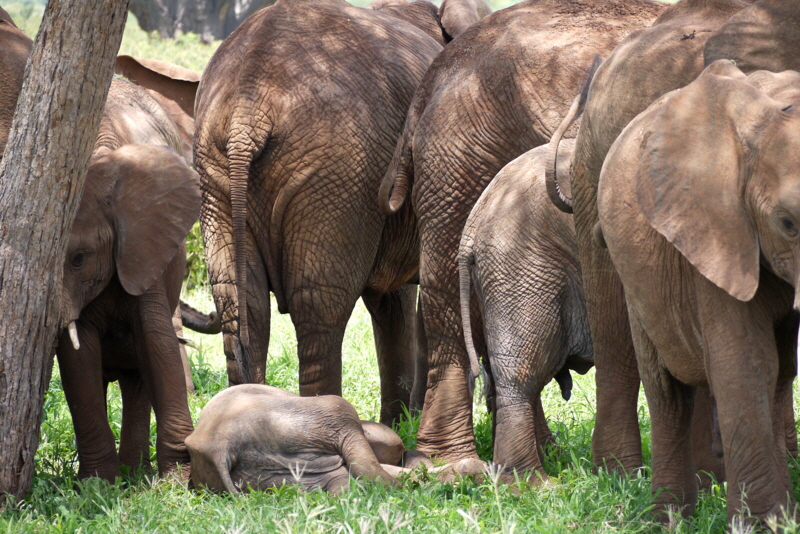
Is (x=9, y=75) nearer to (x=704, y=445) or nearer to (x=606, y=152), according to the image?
(x=606, y=152)

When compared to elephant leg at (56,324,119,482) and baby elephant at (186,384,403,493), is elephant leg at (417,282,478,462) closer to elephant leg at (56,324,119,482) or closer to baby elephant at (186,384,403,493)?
baby elephant at (186,384,403,493)

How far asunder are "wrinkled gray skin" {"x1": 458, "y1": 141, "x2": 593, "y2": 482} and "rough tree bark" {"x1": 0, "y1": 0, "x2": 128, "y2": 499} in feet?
4.81

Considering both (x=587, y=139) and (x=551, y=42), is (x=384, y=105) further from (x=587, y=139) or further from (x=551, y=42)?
(x=587, y=139)

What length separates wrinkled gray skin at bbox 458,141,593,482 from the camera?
13.4ft

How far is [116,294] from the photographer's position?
14.4 ft

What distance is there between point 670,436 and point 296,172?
7.19 feet

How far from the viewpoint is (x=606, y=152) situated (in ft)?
11.1

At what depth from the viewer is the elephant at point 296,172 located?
484 cm

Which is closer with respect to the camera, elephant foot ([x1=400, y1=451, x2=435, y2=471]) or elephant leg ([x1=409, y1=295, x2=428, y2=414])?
elephant foot ([x1=400, y1=451, x2=435, y2=471])

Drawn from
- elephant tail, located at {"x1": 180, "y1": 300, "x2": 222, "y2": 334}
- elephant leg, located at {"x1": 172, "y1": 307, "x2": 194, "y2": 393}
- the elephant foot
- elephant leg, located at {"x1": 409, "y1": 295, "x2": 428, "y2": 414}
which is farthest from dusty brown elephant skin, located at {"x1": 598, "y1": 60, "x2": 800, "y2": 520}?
elephant tail, located at {"x1": 180, "y1": 300, "x2": 222, "y2": 334}

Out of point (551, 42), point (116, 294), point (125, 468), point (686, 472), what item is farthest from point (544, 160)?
point (125, 468)

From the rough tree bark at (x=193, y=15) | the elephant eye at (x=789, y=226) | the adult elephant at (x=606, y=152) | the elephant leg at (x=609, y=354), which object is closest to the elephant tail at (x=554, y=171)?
the adult elephant at (x=606, y=152)

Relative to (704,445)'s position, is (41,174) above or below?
above

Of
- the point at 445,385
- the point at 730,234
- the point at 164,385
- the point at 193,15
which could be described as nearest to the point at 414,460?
the point at 445,385
